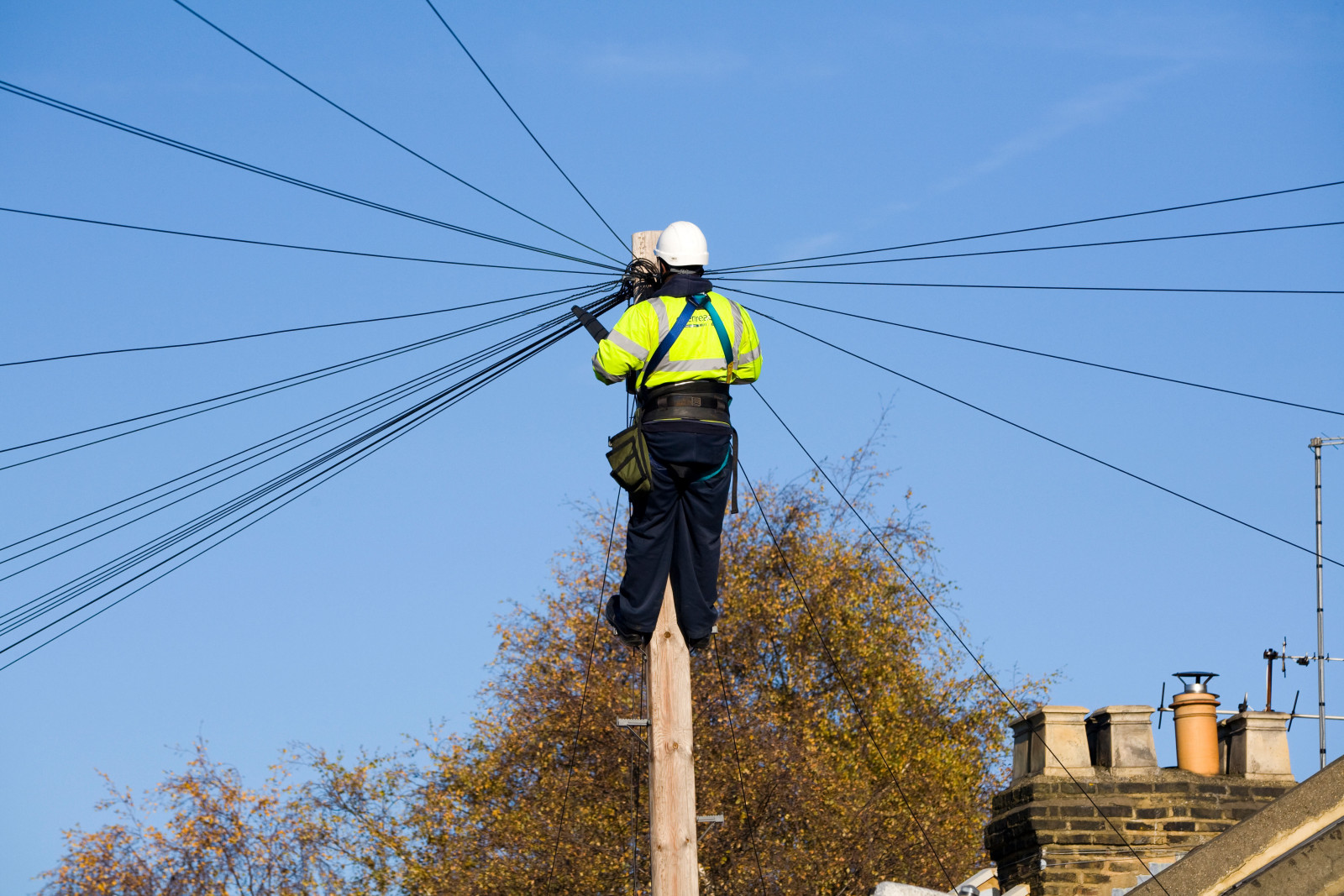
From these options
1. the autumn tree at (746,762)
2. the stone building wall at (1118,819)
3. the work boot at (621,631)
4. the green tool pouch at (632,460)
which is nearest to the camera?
the green tool pouch at (632,460)

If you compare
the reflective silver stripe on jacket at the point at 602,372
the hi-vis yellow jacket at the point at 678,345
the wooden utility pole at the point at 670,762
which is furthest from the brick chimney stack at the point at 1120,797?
the reflective silver stripe on jacket at the point at 602,372

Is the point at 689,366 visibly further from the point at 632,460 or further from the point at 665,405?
the point at 632,460

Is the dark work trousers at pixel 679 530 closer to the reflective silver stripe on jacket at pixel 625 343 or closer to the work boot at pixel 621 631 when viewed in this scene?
the work boot at pixel 621 631

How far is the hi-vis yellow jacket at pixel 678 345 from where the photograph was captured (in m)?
8.55

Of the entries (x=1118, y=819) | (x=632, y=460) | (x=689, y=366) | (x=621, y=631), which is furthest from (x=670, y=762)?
(x=1118, y=819)

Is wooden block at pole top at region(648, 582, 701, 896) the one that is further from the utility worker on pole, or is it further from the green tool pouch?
the green tool pouch

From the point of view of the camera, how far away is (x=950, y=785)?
957 inches

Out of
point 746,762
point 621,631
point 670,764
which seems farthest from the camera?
point 746,762

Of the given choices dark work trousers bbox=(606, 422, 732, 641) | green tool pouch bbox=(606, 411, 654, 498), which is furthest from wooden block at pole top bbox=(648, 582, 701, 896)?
green tool pouch bbox=(606, 411, 654, 498)

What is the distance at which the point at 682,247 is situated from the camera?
9.00m

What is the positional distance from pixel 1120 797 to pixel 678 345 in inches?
193

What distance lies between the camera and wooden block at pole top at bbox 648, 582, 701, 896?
8.71 metres

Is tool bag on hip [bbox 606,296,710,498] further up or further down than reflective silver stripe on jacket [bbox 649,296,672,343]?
further down

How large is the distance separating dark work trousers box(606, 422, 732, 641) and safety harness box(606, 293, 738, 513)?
0.23 feet
